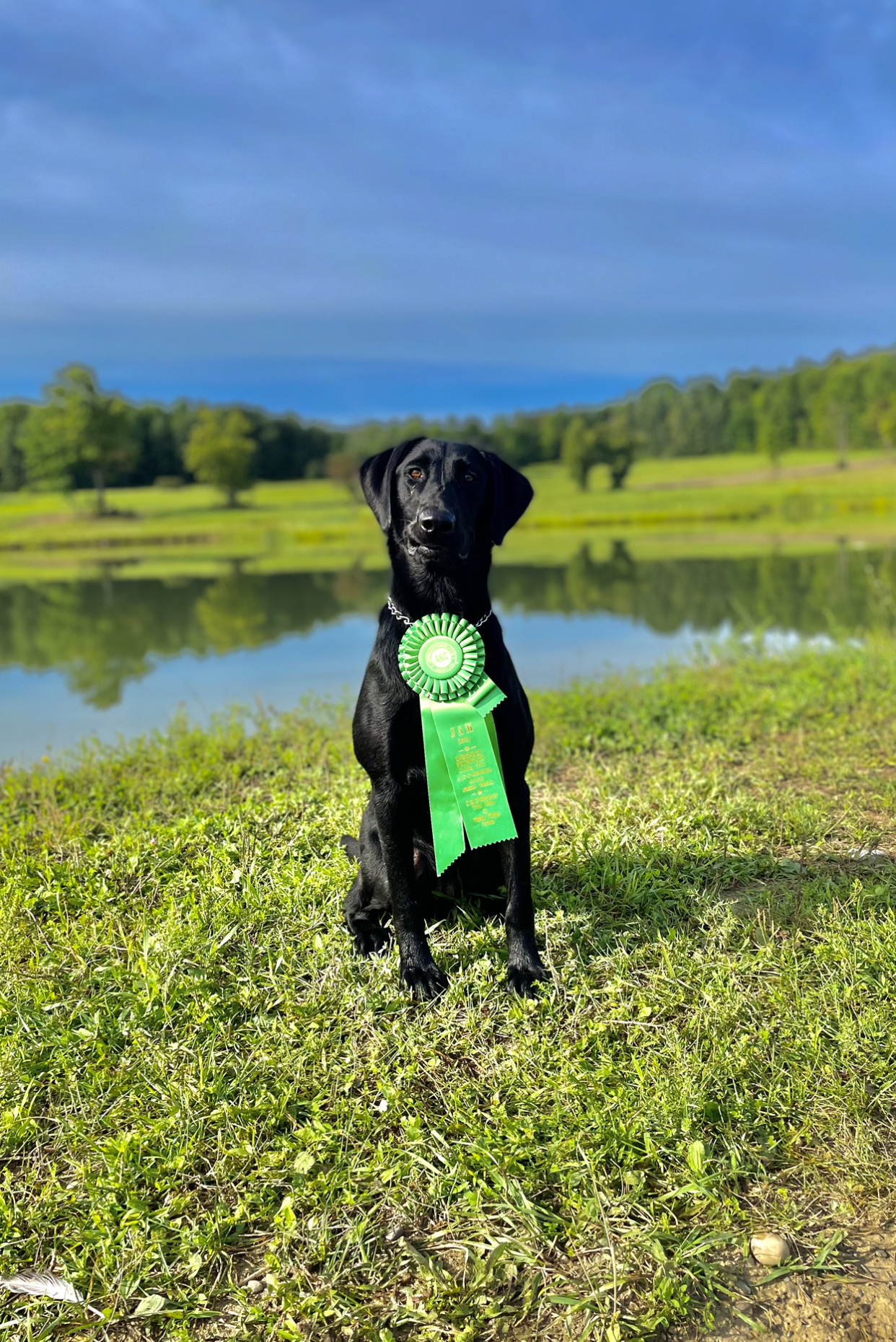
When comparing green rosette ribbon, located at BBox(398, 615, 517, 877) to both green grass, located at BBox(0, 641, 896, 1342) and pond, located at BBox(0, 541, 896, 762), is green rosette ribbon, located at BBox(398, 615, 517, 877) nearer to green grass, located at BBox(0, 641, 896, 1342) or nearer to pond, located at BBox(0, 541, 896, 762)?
green grass, located at BBox(0, 641, 896, 1342)

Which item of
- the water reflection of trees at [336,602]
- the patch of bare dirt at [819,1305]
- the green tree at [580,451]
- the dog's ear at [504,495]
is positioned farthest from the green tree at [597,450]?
the patch of bare dirt at [819,1305]

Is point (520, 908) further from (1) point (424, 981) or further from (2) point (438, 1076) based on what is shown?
(2) point (438, 1076)

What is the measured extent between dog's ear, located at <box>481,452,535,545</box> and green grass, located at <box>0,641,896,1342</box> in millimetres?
1378

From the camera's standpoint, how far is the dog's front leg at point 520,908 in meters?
2.74

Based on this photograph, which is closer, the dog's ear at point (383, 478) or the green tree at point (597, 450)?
the dog's ear at point (383, 478)

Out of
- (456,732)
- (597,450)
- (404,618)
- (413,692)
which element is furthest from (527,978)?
(597,450)

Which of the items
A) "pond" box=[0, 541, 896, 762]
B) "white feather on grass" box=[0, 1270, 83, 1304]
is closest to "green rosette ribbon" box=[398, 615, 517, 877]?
"white feather on grass" box=[0, 1270, 83, 1304]

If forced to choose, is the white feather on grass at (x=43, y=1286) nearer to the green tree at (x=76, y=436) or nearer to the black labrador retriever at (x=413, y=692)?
the black labrador retriever at (x=413, y=692)

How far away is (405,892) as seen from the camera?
2.76 m

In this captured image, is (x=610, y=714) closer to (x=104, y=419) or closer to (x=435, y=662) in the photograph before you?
(x=435, y=662)

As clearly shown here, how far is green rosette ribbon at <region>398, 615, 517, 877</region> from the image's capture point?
263 cm

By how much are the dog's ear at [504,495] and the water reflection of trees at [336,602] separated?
20.9 ft

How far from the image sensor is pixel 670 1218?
81.9 inches

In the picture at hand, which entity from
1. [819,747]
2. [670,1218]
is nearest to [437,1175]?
[670,1218]
